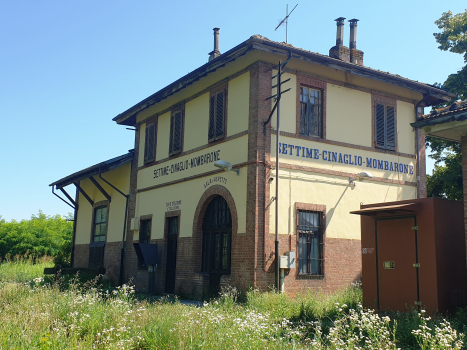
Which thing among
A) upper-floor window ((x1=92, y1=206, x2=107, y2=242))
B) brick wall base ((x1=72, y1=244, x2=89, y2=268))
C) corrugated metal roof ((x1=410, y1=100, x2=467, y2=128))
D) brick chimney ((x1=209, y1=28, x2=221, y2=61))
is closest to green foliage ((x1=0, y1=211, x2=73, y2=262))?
brick wall base ((x1=72, y1=244, x2=89, y2=268))

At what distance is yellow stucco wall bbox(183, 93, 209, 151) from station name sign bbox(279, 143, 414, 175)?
3161 mm

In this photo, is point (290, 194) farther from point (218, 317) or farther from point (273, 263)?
point (218, 317)

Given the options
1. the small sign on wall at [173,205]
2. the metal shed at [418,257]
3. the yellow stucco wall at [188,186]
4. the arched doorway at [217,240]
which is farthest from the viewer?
the small sign on wall at [173,205]

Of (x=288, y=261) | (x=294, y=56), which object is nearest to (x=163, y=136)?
(x=294, y=56)

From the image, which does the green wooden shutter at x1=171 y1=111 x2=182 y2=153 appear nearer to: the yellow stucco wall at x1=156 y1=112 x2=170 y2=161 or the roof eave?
the yellow stucco wall at x1=156 y1=112 x2=170 y2=161

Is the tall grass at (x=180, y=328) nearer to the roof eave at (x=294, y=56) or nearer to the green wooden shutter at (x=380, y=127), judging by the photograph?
the roof eave at (x=294, y=56)

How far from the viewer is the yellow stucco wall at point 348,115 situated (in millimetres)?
15750

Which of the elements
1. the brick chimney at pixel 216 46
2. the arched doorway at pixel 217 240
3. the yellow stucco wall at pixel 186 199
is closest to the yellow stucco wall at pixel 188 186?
the yellow stucco wall at pixel 186 199

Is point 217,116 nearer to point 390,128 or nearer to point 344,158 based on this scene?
point 344,158

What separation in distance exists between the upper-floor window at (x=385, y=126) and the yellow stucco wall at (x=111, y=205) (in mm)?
10183

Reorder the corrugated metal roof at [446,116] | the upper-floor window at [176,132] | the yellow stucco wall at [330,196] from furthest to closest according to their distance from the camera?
the upper-floor window at [176,132] < the yellow stucco wall at [330,196] < the corrugated metal roof at [446,116]

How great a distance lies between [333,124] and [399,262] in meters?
5.73

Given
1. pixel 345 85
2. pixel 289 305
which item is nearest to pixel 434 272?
pixel 289 305

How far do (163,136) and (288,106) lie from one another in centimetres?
621
